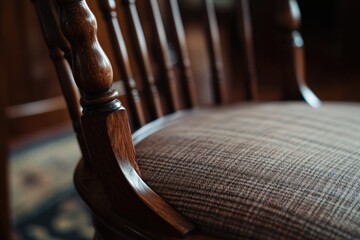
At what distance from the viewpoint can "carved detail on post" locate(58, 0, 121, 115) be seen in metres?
0.39

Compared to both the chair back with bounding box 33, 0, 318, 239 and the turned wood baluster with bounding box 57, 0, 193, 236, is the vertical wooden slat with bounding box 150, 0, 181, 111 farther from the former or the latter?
the turned wood baluster with bounding box 57, 0, 193, 236

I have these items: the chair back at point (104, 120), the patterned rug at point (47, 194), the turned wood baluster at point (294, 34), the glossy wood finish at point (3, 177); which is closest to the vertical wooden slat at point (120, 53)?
the chair back at point (104, 120)

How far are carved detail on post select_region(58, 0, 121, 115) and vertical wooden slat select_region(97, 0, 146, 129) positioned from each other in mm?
163

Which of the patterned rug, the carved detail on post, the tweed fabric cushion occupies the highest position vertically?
the carved detail on post

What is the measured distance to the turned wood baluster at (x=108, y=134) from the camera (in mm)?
398

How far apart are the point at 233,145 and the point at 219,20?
7.15 ft

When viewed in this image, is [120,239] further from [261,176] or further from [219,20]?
[219,20]

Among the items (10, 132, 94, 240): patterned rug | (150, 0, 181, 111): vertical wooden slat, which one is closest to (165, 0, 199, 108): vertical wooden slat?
(150, 0, 181, 111): vertical wooden slat

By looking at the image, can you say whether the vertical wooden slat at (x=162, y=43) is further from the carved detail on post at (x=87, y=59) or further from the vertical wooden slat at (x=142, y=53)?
the carved detail on post at (x=87, y=59)

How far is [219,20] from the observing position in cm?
259

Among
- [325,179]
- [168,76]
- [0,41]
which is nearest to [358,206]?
[325,179]

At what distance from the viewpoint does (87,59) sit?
0.40 m

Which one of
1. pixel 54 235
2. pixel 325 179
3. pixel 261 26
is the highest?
pixel 325 179

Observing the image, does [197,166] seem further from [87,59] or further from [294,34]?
[294,34]
